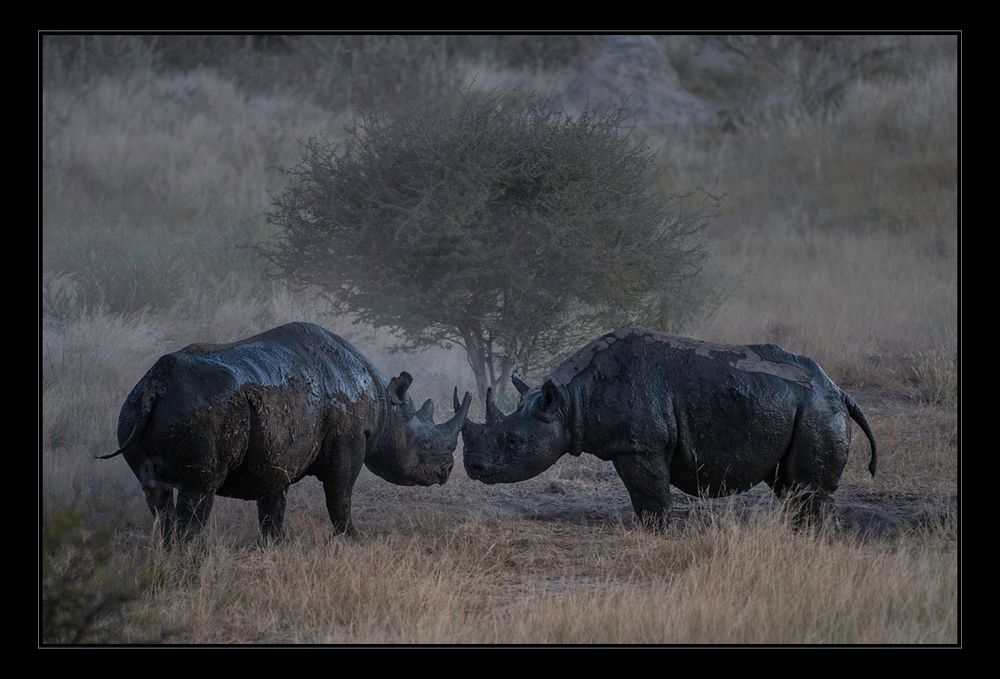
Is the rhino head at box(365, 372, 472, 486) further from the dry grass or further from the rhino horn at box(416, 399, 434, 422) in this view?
the dry grass

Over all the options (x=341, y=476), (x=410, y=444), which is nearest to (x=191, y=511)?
(x=341, y=476)

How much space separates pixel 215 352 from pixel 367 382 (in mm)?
1159

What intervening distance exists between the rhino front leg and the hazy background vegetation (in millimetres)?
229

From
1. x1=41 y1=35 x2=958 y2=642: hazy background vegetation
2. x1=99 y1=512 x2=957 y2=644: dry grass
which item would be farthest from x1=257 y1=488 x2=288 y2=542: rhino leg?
x1=41 y1=35 x2=958 y2=642: hazy background vegetation

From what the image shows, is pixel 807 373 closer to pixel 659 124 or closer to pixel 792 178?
pixel 792 178

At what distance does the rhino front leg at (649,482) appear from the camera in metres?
8.23

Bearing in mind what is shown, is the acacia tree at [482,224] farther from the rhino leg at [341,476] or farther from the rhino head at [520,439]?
the rhino leg at [341,476]

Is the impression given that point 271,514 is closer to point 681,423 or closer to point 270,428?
point 270,428

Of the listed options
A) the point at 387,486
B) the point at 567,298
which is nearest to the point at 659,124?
the point at 567,298

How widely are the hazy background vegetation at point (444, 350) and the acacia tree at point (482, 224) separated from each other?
3.59 feet

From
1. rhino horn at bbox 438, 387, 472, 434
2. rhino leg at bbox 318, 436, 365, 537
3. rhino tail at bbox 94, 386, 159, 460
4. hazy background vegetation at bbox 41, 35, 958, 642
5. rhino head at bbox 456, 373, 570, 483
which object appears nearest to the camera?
rhino tail at bbox 94, 386, 159, 460

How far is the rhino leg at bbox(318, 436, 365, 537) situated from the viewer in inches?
313

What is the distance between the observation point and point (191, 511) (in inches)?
279
